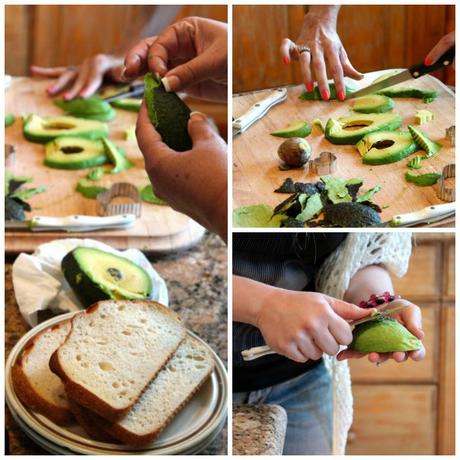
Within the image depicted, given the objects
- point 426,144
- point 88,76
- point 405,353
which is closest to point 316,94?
point 426,144

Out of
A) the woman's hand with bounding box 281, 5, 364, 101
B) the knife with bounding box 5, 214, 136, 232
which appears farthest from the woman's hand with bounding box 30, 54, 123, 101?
the woman's hand with bounding box 281, 5, 364, 101

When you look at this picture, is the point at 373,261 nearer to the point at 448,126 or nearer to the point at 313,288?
the point at 313,288

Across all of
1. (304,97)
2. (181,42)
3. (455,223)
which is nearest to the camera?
(455,223)

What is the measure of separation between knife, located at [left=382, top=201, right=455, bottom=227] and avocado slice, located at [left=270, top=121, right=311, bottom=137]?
19 centimetres

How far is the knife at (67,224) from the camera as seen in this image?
1.55 metres

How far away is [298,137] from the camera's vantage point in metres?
1.18

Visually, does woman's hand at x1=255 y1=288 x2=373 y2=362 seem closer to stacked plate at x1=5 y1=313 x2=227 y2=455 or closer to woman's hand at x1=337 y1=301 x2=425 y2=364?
woman's hand at x1=337 y1=301 x2=425 y2=364

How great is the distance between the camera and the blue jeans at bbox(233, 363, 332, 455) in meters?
1.17

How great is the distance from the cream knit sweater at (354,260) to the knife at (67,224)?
526 mm

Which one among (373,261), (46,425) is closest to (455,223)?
(373,261)

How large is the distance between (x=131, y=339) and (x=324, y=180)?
35 centimetres

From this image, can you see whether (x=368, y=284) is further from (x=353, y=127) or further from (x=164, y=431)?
(x=164, y=431)

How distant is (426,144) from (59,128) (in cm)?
101

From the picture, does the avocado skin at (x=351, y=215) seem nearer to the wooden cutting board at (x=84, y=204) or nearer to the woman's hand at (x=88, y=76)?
the wooden cutting board at (x=84, y=204)
